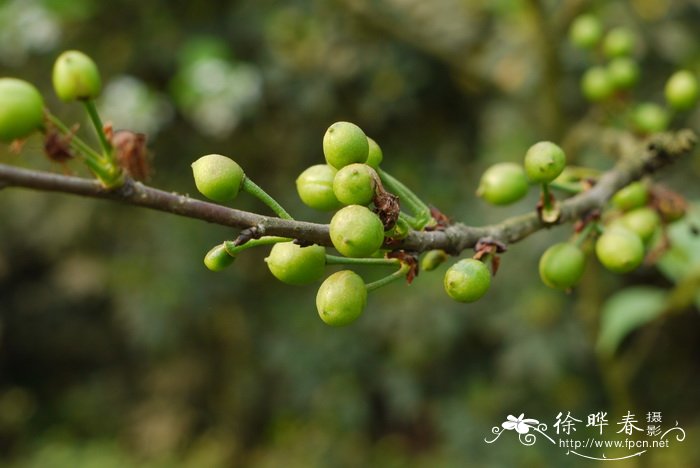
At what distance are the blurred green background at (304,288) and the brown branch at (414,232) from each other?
1.75 meters

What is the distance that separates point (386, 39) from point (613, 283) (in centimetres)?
211

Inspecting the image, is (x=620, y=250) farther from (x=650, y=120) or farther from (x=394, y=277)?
(x=650, y=120)

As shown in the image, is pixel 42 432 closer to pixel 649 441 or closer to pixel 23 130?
pixel 649 441

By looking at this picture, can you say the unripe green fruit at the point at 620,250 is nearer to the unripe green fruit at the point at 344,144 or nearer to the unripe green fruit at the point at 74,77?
the unripe green fruit at the point at 344,144

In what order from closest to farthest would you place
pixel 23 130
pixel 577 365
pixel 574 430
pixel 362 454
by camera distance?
pixel 23 130
pixel 574 430
pixel 577 365
pixel 362 454

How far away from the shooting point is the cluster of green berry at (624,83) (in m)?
1.87

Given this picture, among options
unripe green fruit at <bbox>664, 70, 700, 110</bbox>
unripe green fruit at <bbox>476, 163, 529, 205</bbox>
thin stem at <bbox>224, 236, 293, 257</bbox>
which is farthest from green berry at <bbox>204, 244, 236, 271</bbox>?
unripe green fruit at <bbox>664, 70, 700, 110</bbox>

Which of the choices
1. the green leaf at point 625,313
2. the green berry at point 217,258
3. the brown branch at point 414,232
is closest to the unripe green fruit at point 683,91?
the brown branch at point 414,232

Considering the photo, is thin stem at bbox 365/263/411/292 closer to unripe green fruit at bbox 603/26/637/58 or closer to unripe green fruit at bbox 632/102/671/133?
unripe green fruit at bbox 632/102/671/133

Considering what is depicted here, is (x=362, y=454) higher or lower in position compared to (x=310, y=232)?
higher

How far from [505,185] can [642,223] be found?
305mm

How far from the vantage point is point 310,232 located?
3.00ft

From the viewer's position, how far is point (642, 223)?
1.43 m

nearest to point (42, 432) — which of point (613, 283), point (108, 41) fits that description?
point (108, 41)
